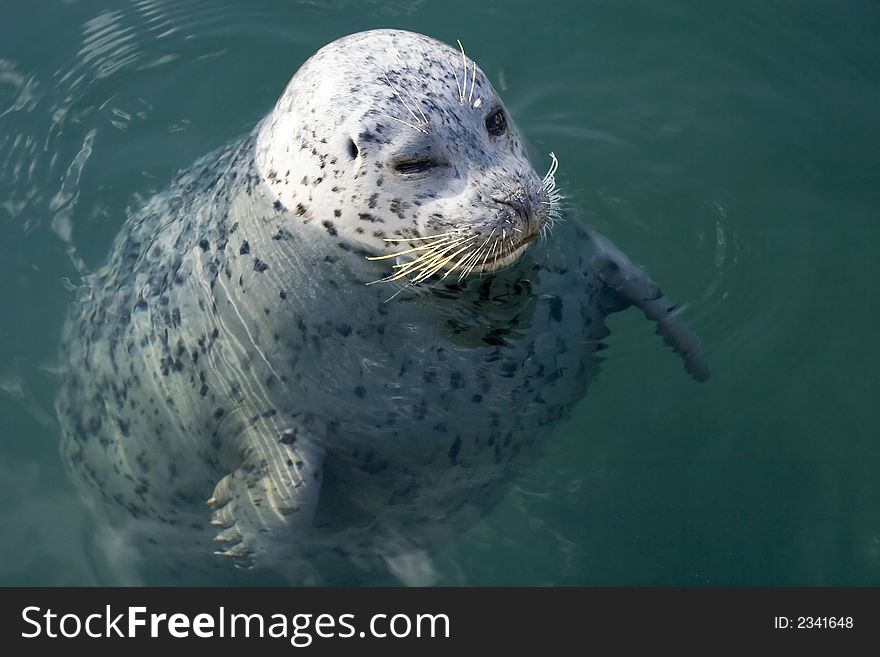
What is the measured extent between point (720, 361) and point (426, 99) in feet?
7.66

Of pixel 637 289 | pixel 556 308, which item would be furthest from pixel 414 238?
pixel 637 289

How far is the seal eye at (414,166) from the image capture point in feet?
11.9

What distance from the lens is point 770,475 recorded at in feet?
16.4

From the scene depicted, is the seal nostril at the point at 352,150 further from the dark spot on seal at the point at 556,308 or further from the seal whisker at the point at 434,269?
the dark spot on seal at the point at 556,308

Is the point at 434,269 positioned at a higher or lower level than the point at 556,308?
higher

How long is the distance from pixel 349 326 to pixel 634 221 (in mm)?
→ 2296

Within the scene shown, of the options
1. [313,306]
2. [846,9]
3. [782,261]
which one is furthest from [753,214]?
[313,306]

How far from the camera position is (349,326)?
395cm

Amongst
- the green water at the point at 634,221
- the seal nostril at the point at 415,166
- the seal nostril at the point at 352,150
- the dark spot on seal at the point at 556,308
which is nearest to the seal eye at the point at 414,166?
the seal nostril at the point at 415,166

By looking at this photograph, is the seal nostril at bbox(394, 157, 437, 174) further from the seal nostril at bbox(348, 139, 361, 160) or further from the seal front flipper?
the seal front flipper

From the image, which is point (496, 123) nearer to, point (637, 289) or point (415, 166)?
point (415, 166)

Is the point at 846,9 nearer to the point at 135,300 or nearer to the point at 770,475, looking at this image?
the point at 770,475

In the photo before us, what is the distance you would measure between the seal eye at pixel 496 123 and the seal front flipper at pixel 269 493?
1.31 metres

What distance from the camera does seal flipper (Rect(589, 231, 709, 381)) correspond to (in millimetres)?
4480
